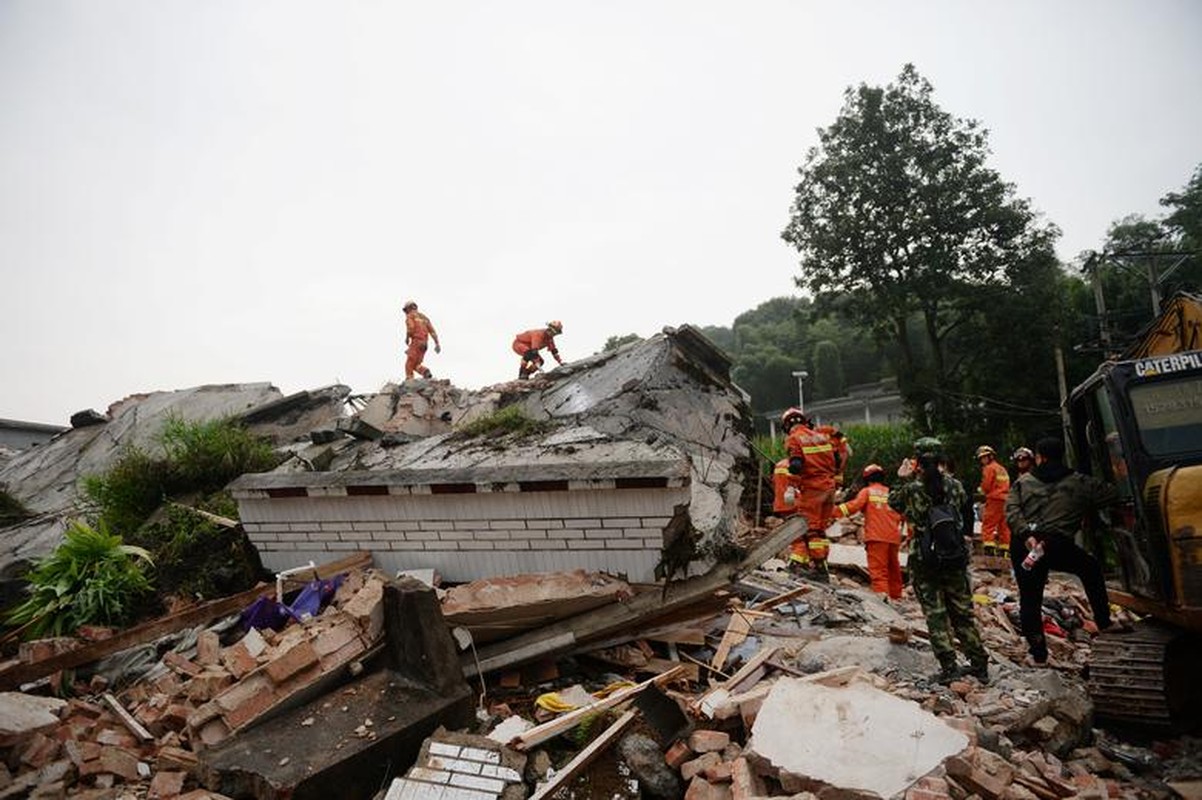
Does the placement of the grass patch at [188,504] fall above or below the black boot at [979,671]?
above

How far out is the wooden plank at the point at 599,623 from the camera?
4273 mm

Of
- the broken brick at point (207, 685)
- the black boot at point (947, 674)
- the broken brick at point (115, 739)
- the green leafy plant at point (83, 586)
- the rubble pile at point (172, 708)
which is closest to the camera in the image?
the rubble pile at point (172, 708)

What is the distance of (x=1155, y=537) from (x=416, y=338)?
10.6 meters

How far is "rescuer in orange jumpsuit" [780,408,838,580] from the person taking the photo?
7.01 metres

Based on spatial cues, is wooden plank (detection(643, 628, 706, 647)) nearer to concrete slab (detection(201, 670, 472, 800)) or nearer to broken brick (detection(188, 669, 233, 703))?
concrete slab (detection(201, 670, 472, 800))

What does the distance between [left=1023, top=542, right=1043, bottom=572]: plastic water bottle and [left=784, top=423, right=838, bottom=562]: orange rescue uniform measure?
7.55ft

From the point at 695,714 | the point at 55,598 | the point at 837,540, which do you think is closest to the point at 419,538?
the point at 695,714

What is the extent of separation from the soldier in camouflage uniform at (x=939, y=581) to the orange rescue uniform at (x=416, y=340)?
8909mm

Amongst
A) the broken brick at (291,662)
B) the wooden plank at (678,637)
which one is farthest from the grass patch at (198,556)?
the wooden plank at (678,637)

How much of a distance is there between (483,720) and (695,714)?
4.25 ft

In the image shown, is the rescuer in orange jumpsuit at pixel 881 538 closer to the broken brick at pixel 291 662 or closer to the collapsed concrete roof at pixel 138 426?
the broken brick at pixel 291 662

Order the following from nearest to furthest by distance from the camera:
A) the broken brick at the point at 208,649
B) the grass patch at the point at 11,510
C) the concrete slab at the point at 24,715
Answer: the concrete slab at the point at 24,715 < the broken brick at the point at 208,649 < the grass patch at the point at 11,510

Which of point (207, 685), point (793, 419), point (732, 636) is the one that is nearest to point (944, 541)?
point (732, 636)

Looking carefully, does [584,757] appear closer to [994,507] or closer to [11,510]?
[994,507]
